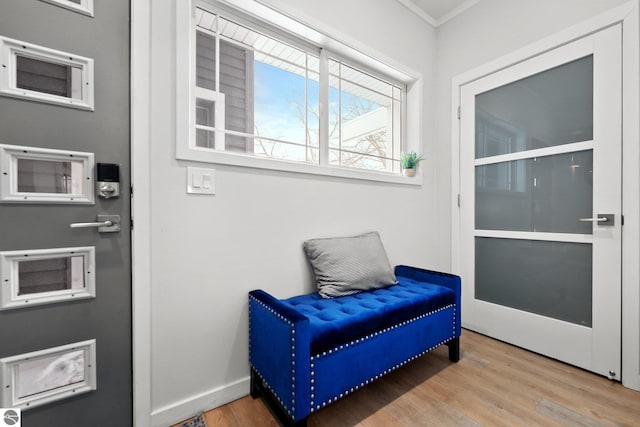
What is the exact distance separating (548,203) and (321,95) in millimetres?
1864

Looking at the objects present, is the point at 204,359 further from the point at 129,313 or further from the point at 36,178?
the point at 36,178

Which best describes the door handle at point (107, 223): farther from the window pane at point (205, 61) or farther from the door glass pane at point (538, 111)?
the door glass pane at point (538, 111)

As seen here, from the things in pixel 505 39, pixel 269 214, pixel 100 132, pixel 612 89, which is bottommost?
pixel 269 214

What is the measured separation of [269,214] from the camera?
1693 mm

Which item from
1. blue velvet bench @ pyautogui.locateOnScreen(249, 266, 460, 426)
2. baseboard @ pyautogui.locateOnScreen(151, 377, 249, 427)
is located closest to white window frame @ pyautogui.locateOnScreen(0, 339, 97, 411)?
baseboard @ pyautogui.locateOnScreen(151, 377, 249, 427)

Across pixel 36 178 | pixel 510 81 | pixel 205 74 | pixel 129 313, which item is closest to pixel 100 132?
pixel 36 178

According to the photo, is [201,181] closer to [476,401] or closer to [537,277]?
[476,401]

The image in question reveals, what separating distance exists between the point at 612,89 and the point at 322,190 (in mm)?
1932

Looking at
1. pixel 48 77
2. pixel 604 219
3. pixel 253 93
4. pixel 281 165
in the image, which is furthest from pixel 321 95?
pixel 604 219

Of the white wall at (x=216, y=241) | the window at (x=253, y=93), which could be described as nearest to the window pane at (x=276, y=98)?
the window at (x=253, y=93)

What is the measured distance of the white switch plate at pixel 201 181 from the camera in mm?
1425

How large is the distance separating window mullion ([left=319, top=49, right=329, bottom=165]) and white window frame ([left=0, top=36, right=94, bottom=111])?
1.33 m

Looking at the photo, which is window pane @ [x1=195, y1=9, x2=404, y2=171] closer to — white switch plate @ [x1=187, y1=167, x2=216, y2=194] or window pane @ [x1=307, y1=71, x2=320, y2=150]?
window pane @ [x1=307, y1=71, x2=320, y2=150]

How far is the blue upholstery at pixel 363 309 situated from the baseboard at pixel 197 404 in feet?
1.76
